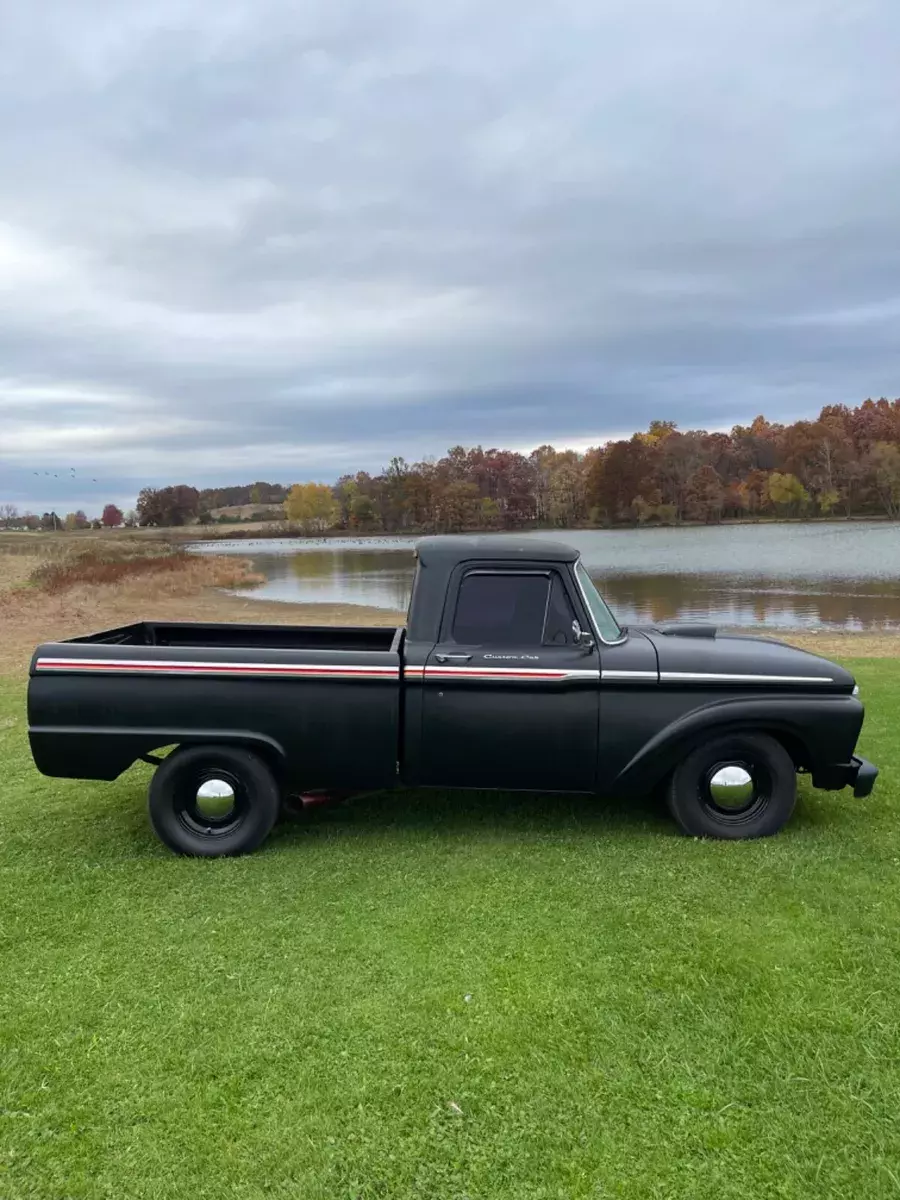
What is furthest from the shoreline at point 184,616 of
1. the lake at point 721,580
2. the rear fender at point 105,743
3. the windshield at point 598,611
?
the rear fender at point 105,743

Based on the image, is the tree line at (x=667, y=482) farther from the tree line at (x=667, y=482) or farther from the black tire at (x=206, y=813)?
the black tire at (x=206, y=813)

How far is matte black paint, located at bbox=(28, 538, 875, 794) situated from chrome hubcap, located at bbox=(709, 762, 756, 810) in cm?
27

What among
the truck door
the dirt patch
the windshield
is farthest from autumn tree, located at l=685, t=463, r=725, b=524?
the truck door

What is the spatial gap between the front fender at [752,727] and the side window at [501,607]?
1.01 m

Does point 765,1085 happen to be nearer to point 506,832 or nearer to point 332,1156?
point 332,1156

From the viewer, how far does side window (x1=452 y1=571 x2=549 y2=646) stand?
5176mm

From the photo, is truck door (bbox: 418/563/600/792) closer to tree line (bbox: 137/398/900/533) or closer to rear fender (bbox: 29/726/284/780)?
rear fender (bbox: 29/726/284/780)

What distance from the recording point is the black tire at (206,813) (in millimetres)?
5043

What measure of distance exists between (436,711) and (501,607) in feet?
2.62

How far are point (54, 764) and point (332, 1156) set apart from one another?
321 centimetres

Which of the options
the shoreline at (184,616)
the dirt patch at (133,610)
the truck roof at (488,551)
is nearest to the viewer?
the truck roof at (488,551)

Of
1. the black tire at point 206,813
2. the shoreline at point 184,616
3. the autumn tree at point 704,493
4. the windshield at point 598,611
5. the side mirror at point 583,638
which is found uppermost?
the autumn tree at point 704,493

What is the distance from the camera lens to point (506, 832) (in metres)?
5.34

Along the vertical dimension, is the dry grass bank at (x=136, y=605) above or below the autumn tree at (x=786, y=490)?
below
